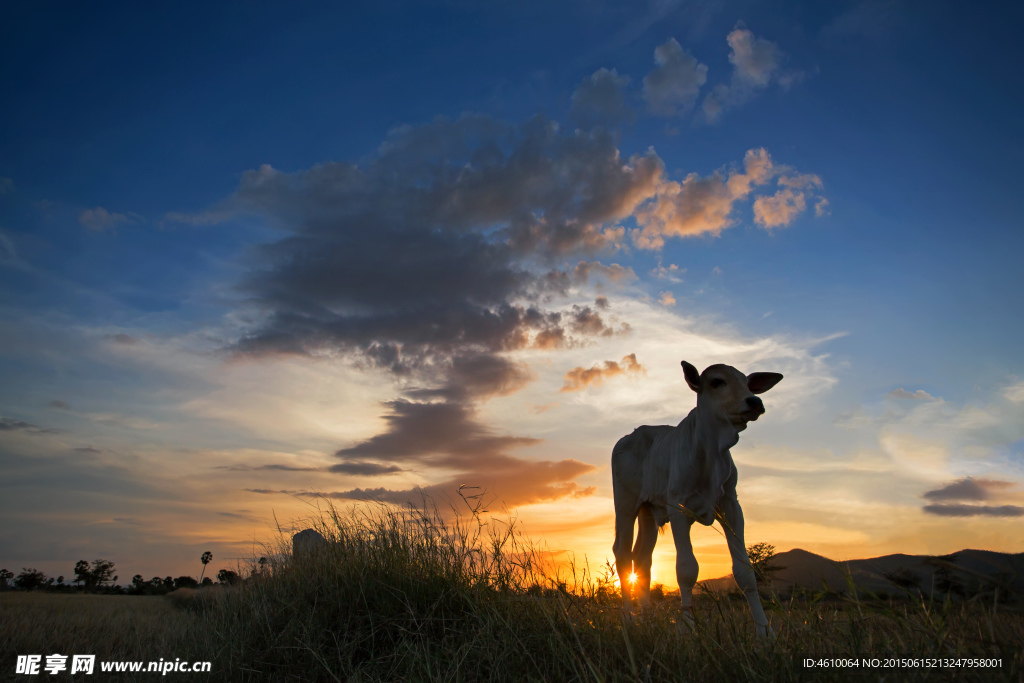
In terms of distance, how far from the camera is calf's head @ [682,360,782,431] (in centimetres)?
623

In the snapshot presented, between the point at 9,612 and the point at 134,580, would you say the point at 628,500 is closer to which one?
the point at 9,612

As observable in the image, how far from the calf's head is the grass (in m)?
2.00

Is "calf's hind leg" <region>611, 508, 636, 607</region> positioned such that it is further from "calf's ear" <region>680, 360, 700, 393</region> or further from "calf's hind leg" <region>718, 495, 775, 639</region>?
"calf's ear" <region>680, 360, 700, 393</region>

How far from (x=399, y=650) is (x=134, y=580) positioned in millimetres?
19754

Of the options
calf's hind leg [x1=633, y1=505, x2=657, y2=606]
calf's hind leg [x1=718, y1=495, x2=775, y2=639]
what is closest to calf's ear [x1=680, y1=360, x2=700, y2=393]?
calf's hind leg [x1=718, y1=495, x2=775, y2=639]

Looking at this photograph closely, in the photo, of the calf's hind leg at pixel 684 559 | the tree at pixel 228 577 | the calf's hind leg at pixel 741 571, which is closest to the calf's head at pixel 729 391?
the calf's hind leg at pixel 741 571

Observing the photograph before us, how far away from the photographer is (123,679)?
6148mm

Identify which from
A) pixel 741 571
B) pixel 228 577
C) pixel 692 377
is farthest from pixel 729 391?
pixel 228 577

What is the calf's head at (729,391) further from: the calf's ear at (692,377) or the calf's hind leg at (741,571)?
the calf's hind leg at (741,571)

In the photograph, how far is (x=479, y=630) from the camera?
194 inches

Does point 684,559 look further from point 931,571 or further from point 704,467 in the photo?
point 931,571

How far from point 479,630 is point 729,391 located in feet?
12.4

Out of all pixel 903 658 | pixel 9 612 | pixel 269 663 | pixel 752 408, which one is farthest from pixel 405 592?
pixel 9 612

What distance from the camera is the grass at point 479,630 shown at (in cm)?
313
